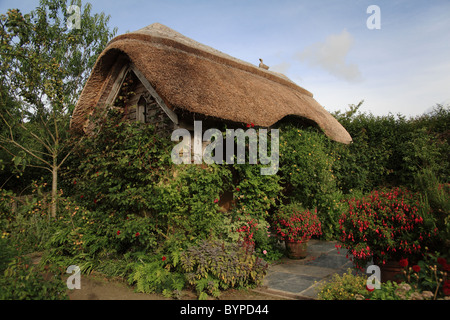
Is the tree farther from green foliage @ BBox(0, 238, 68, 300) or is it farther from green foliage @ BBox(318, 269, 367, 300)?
green foliage @ BBox(318, 269, 367, 300)

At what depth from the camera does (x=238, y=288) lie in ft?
14.2

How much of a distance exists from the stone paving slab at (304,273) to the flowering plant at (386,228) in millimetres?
889

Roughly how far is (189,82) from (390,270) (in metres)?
4.55

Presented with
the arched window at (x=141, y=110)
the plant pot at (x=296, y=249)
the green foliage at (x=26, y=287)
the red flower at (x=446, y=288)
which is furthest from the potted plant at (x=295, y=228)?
the green foliage at (x=26, y=287)

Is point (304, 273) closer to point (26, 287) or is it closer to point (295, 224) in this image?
point (295, 224)

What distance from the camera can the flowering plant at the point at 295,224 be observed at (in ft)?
19.0

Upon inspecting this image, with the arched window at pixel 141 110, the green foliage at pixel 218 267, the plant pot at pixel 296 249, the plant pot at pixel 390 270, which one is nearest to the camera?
the plant pot at pixel 390 270

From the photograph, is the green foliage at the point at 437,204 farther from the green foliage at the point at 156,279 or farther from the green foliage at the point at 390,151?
the green foliage at the point at 390,151

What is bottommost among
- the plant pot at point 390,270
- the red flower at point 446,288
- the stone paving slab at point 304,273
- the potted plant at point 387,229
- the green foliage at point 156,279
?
the stone paving slab at point 304,273

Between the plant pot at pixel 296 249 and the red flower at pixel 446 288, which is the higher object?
the red flower at pixel 446 288

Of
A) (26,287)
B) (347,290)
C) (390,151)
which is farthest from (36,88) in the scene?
(390,151)
